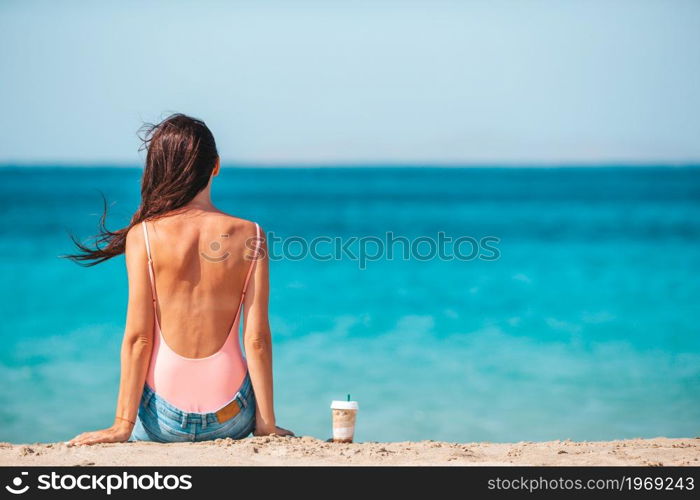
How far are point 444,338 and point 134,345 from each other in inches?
233

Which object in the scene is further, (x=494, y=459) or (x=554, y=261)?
(x=554, y=261)

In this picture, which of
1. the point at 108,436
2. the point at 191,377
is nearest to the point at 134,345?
the point at 191,377

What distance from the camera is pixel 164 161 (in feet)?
11.8

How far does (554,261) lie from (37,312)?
946 centimetres

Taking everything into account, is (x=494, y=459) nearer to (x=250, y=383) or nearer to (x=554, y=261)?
(x=250, y=383)

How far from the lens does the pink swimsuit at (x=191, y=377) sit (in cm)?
361

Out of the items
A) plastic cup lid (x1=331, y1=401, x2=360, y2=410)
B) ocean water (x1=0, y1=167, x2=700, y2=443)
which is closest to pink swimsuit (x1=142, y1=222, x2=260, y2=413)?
plastic cup lid (x1=331, y1=401, x2=360, y2=410)

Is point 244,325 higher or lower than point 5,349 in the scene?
lower

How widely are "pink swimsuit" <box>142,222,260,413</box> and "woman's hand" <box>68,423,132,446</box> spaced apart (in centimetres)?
20

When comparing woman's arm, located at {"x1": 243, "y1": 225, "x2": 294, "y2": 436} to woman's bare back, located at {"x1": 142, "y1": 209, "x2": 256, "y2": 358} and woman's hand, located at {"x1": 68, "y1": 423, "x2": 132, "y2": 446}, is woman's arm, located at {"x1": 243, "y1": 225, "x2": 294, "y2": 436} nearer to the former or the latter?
woman's bare back, located at {"x1": 142, "y1": 209, "x2": 256, "y2": 358}

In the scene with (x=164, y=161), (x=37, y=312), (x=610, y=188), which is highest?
(x=610, y=188)

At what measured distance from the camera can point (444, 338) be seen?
9203 mm

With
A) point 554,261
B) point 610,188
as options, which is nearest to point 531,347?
point 554,261

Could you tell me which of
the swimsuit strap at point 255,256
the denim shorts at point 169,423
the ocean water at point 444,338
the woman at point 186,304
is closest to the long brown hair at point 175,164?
the woman at point 186,304
